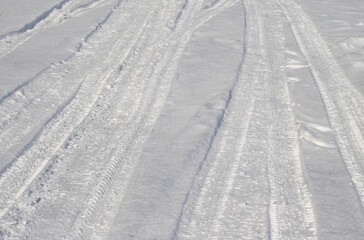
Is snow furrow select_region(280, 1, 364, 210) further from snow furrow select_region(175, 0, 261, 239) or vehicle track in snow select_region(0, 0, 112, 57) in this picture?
vehicle track in snow select_region(0, 0, 112, 57)

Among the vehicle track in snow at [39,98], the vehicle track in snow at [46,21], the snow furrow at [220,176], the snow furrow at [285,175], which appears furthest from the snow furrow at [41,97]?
the snow furrow at [285,175]

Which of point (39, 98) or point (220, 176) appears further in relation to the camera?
point (39, 98)

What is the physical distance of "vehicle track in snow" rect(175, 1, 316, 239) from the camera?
3.12 metres

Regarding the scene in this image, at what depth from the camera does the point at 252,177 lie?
366 cm

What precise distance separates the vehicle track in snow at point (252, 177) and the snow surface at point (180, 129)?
11 mm

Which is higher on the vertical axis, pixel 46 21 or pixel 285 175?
pixel 46 21

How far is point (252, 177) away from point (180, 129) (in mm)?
928

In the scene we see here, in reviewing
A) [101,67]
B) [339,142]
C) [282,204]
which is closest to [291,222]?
[282,204]

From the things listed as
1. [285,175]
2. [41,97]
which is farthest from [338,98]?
[41,97]

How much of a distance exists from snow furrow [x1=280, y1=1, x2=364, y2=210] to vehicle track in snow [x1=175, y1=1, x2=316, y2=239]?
1.25ft

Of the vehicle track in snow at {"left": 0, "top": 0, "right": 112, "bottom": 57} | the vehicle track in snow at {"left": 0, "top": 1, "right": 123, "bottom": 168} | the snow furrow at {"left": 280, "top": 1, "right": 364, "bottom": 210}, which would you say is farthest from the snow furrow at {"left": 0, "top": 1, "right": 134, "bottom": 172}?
the snow furrow at {"left": 280, "top": 1, "right": 364, "bottom": 210}

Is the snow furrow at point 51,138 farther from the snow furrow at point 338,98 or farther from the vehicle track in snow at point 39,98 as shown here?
the snow furrow at point 338,98

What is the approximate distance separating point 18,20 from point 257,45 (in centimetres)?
360

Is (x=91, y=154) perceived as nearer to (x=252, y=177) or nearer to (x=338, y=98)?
(x=252, y=177)
